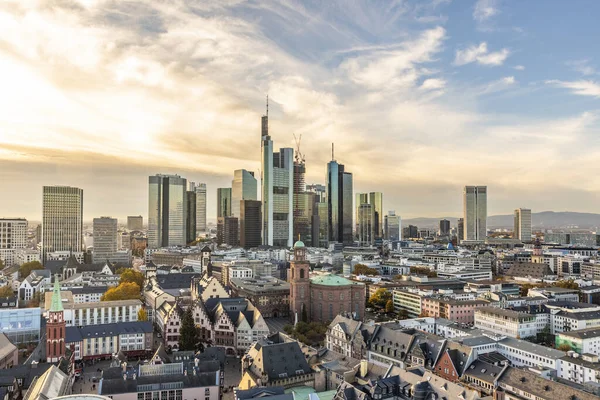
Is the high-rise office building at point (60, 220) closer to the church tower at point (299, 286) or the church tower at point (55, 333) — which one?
the church tower at point (299, 286)

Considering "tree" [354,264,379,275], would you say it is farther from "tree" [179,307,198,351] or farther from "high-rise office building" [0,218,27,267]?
"high-rise office building" [0,218,27,267]

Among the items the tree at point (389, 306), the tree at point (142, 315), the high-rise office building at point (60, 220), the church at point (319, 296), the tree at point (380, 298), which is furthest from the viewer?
the high-rise office building at point (60, 220)

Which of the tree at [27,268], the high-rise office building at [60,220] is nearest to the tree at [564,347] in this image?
the tree at [27,268]

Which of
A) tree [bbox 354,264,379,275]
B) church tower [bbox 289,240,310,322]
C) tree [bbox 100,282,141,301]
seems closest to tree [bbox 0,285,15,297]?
tree [bbox 100,282,141,301]

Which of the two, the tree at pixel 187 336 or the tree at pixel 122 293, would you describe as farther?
the tree at pixel 122 293

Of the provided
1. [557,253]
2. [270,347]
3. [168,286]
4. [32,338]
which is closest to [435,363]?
[270,347]

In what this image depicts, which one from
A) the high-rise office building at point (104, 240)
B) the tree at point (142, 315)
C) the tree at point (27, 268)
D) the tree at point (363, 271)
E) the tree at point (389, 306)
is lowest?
the tree at point (389, 306)

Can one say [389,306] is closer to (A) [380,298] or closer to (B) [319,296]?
(A) [380,298]

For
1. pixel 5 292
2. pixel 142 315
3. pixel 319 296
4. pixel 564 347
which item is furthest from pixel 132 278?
pixel 564 347
